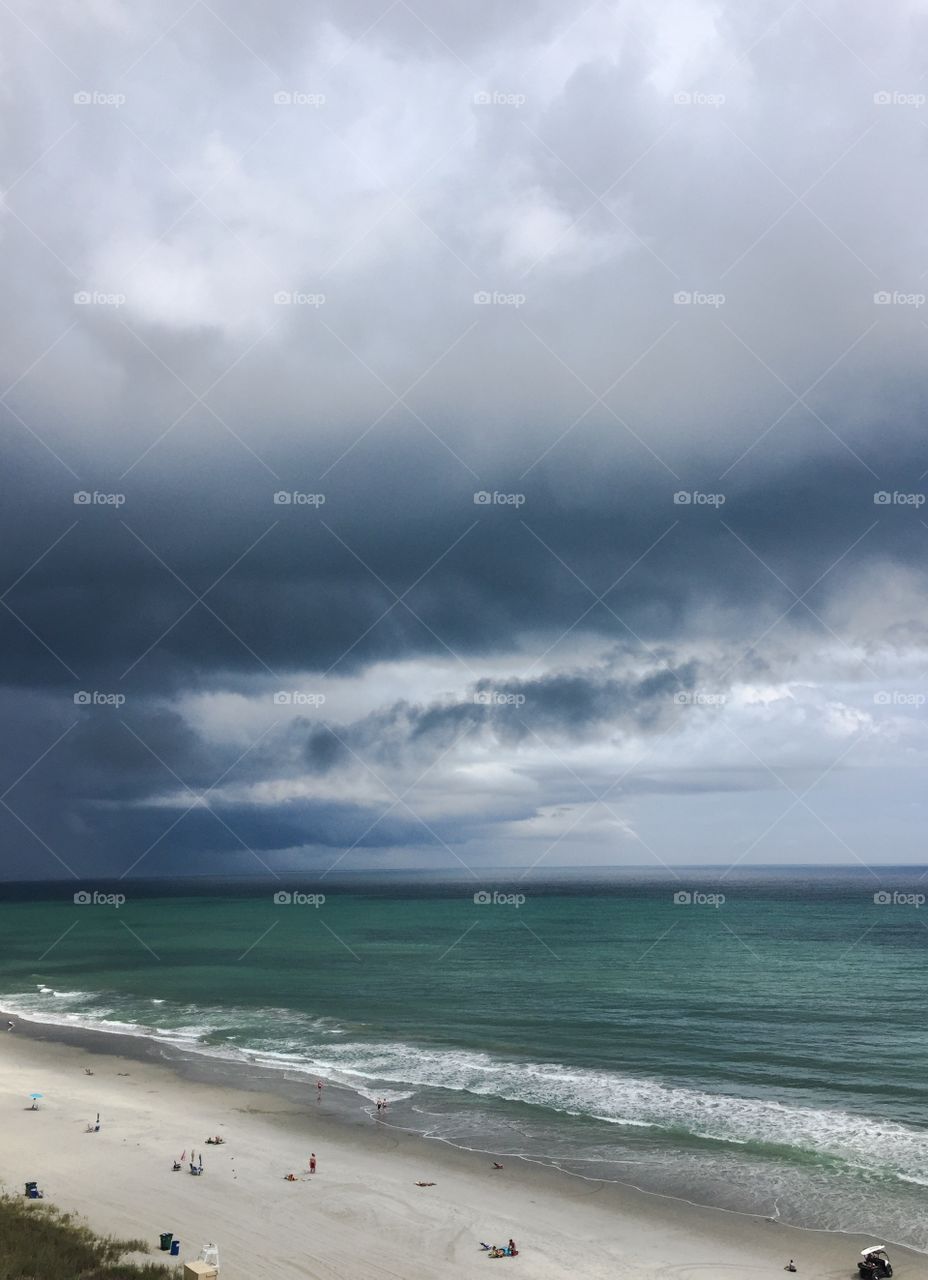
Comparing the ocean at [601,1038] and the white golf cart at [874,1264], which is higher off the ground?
the white golf cart at [874,1264]

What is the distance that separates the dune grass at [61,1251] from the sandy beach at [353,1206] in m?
1.25

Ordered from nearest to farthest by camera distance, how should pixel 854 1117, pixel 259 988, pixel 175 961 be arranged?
pixel 854 1117 → pixel 259 988 → pixel 175 961

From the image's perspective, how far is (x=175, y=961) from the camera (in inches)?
3632

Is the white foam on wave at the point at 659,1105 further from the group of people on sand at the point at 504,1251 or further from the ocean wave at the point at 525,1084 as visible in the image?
the group of people on sand at the point at 504,1251

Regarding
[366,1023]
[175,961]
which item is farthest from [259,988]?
[175,961]

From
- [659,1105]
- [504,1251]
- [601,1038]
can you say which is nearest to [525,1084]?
[659,1105]

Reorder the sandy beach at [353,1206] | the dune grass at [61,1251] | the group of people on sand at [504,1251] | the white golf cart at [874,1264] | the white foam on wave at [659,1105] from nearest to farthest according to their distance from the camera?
the dune grass at [61,1251]
the white golf cart at [874,1264]
the sandy beach at [353,1206]
the group of people on sand at [504,1251]
the white foam on wave at [659,1105]

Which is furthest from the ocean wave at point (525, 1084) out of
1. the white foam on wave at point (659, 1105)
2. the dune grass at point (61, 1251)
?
the dune grass at point (61, 1251)

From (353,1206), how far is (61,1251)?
9.00 m

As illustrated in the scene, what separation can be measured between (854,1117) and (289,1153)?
22.7 metres

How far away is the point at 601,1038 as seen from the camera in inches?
1981

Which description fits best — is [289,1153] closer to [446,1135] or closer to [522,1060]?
[446,1135]

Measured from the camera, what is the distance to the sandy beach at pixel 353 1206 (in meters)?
23.4

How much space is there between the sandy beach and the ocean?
6.48ft
